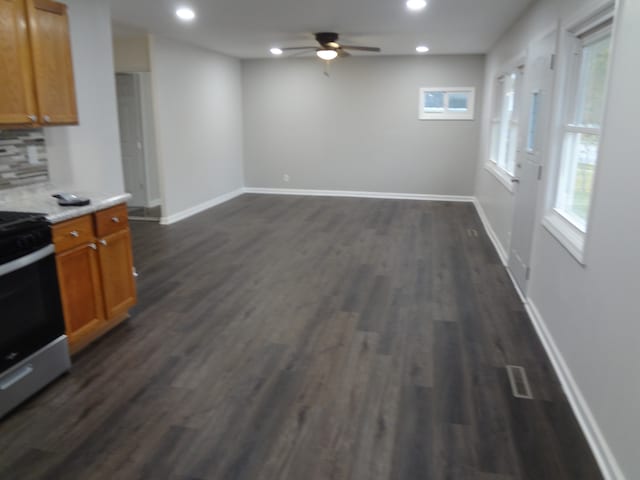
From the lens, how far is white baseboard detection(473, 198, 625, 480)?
2.04 m

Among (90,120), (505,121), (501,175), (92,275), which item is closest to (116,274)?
(92,275)

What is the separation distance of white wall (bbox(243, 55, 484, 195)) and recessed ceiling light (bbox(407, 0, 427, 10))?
12.7 feet

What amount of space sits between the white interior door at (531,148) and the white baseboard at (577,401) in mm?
466

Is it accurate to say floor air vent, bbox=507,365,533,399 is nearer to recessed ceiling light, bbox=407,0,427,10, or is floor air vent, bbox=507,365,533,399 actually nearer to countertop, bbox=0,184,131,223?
countertop, bbox=0,184,131,223

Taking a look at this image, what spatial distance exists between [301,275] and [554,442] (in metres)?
2.80

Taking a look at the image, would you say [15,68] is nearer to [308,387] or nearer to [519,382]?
[308,387]

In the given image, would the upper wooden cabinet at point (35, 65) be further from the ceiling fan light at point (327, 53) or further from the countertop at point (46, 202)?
the ceiling fan light at point (327, 53)

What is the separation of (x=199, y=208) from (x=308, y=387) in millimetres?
5427

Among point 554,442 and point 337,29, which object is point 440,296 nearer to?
point 554,442

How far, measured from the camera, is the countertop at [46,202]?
289 cm

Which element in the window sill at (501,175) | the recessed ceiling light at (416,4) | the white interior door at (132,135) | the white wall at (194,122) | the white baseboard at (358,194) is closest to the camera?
the recessed ceiling light at (416,4)

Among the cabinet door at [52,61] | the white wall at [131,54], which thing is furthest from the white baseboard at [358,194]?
the cabinet door at [52,61]

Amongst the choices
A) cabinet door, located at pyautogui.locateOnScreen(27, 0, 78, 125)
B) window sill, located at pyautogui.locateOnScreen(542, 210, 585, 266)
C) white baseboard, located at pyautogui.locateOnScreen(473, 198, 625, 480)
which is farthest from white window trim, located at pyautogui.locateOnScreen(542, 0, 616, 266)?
cabinet door, located at pyautogui.locateOnScreen(27, 0, 78, 125)

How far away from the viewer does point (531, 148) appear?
407cm
